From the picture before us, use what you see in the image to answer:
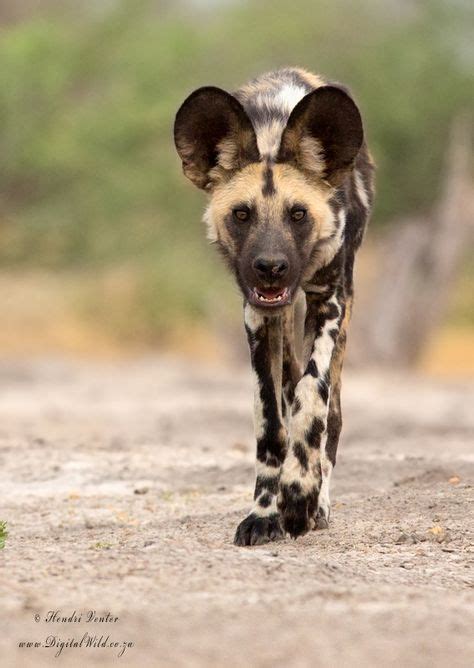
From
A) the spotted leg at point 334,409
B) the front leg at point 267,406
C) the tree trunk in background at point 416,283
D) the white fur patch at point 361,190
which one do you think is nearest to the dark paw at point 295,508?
the front leg at point 267,406

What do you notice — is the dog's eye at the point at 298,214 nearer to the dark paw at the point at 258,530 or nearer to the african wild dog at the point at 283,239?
the african wild dog at the point at 283,239

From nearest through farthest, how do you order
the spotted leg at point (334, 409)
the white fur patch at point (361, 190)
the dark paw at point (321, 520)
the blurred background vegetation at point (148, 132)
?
the dark paw at point (321, 520)
the spotted leg at point (334, 409)
the white fur patch at point (361, 190)
the blurred background vegetation at point (148, 132)

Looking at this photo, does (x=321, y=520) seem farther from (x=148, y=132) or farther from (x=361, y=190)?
(x=148, y=132)

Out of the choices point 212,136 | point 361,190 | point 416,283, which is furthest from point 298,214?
point 416,283

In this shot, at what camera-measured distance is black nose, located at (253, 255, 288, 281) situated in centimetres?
446

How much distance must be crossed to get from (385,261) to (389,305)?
768 mm

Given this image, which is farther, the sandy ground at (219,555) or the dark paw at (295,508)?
the dark paw at (295,508)

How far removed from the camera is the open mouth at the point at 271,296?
15.0ft

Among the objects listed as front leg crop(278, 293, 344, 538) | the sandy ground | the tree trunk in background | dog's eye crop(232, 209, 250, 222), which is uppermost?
the tree trunk in background

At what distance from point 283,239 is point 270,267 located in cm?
14

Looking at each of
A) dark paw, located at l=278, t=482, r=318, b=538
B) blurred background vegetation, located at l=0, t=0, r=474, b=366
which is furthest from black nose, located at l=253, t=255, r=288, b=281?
blurred background vegetation, located at l=0, t=0, r=474, b=366

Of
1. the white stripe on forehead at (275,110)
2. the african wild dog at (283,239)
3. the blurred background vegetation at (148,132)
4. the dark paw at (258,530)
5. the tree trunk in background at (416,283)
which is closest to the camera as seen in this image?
the dark paw at (258,530)

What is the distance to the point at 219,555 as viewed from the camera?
156 inches

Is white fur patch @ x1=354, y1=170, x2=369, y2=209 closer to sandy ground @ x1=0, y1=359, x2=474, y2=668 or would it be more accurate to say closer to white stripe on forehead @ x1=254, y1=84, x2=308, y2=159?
white stripe on forehead @ x1=254, y1=84, x2=308, y2=159
